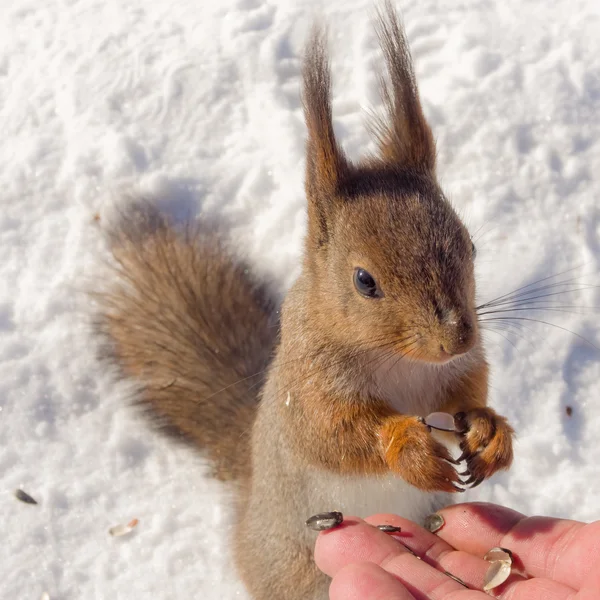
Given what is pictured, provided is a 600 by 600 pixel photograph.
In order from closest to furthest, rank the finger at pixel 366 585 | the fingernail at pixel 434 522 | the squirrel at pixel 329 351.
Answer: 1. the finger at pixel 366 585
2. the squirrel at pixel 329 351
3. the fingernail at pixel 434 522

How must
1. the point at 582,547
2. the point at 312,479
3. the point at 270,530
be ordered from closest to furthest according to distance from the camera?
the point at 582,547 → the point at 312,479 → the point at 270,530

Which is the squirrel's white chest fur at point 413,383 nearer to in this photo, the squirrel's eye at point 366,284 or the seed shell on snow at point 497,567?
the squirrel's eye at point 366,284

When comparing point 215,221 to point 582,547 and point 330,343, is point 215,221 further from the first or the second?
point 582,547

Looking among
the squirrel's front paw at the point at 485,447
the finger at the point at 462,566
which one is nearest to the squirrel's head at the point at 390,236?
the squirrel's front paw at the point at 485,447

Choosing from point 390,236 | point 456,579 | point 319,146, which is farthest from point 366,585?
point 319,146

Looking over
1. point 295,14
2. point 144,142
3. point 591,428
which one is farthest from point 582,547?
point 295,14

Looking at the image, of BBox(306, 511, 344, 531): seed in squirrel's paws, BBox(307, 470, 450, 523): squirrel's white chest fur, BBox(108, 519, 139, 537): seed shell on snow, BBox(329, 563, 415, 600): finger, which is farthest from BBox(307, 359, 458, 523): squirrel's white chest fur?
BBox(108, 519, 139, 537): seed shell on snow

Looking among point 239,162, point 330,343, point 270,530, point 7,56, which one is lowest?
point 270,530

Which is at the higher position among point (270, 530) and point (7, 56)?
point (7, 56)
